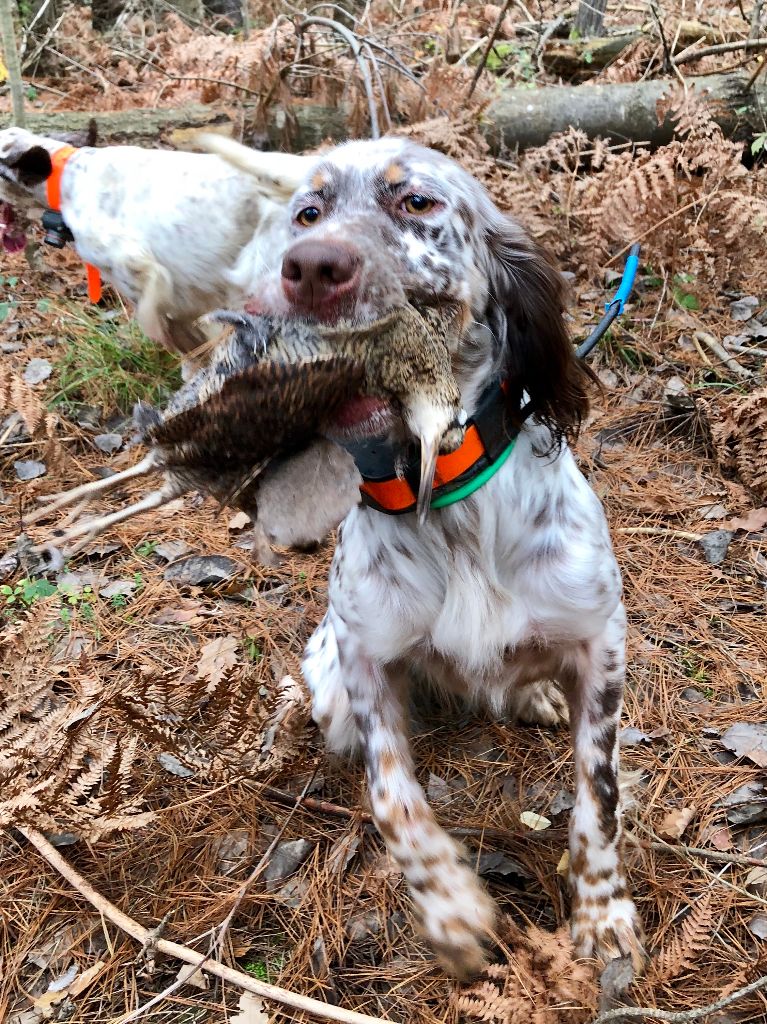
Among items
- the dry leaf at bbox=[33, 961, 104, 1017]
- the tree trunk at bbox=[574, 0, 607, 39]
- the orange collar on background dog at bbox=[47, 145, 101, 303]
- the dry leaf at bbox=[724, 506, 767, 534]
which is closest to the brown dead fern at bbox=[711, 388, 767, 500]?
the dry leaf at bbox=[724, 506, 767, 534]

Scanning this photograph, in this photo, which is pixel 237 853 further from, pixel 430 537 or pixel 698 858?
pixel 698 858

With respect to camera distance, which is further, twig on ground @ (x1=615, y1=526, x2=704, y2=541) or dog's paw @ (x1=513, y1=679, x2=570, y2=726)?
twig on ground @ (x1=615, y1=526, x2=704, y2=541)

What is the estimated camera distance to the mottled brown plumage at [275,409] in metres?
1.38

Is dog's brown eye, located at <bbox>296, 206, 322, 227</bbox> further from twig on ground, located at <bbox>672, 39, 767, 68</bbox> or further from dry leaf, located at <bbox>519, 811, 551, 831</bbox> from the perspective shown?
twig on ground, located at <bbox>672, 39, 767, 68</bbox>

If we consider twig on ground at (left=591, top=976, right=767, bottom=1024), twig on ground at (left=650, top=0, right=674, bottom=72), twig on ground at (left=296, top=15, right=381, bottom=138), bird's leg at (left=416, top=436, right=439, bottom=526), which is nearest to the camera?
bird's leg at (left=416, top=436, right=439, bottom=526)

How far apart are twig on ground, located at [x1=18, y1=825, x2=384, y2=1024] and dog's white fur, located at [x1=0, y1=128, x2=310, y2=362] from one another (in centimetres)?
229

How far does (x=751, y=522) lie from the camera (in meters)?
3.27

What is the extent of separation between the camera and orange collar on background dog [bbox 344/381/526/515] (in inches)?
76.0

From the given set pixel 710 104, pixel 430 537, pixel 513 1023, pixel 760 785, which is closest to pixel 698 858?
pixel 760 785

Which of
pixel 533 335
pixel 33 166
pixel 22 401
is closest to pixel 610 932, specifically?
pixel 533 335

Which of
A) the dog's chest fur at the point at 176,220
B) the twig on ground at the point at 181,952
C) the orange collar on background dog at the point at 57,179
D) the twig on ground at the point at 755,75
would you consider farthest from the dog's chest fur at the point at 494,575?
the twig on ground at the point at 755,75

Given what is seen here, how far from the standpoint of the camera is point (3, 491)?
3.87 m

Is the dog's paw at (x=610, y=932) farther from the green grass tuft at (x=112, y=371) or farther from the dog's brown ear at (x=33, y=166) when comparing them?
the dog's brown ear at (x=33, y=166)

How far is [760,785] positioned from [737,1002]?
0.66 metres
